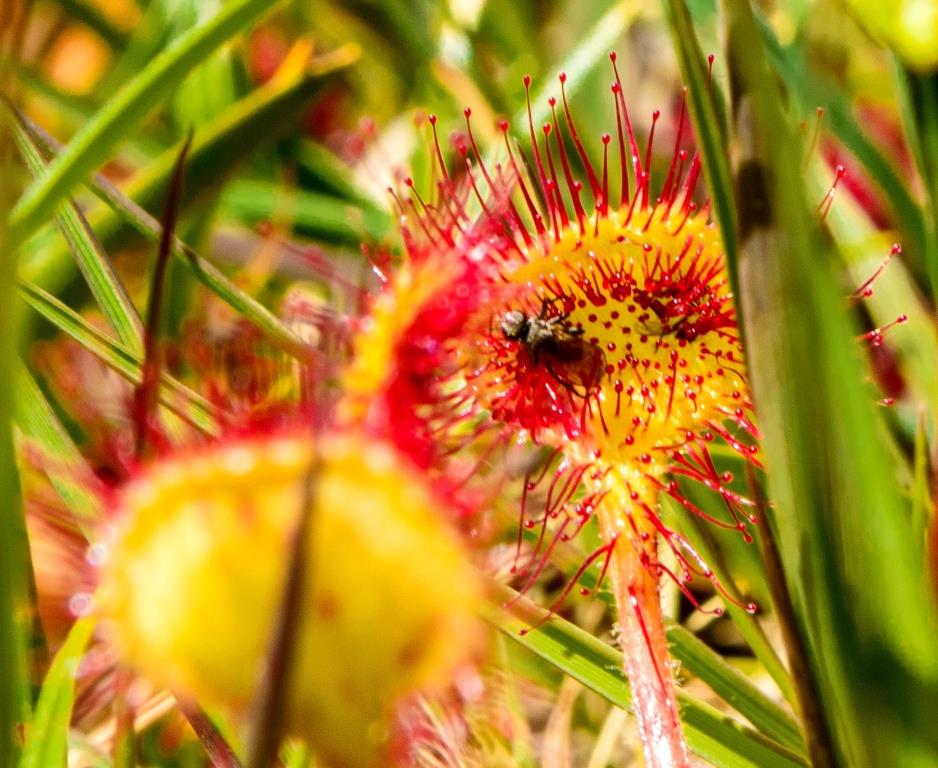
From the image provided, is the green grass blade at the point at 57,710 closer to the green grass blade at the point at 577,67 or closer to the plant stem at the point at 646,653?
the plant stem at the point at 646,653

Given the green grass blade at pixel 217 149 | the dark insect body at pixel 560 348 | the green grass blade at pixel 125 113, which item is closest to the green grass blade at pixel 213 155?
the green grass blade at pixel 217 149

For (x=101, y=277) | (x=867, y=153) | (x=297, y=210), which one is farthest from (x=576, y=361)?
(x=297, y=210)

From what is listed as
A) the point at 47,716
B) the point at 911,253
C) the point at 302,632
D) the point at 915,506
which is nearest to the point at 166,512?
the point at 302,632

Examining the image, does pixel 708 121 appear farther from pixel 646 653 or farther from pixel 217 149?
pixel 217 149

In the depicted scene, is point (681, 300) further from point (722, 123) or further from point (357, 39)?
point (357, 39)

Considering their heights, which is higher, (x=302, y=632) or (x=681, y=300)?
(x=681, y=300)

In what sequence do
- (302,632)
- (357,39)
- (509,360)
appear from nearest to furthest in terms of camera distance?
1. (302,632)
2. (509,360)
3. (357,39)
